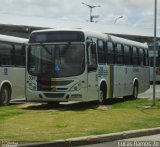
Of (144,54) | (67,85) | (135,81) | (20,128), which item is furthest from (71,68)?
(144,54)

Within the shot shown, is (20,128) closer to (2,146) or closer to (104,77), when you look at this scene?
(2,146)

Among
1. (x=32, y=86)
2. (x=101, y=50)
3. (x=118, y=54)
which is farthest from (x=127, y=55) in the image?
(x=32, y=86)

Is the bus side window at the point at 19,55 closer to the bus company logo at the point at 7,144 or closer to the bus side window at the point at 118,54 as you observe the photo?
the bus side window at the point at 118,54

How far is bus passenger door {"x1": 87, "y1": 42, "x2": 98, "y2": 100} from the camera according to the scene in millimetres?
21344

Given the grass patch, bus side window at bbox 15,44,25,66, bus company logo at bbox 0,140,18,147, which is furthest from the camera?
bus side window at bbox 15,44,25,66

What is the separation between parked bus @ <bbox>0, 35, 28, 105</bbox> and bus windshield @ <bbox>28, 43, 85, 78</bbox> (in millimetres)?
1634

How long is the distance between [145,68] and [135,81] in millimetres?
2424

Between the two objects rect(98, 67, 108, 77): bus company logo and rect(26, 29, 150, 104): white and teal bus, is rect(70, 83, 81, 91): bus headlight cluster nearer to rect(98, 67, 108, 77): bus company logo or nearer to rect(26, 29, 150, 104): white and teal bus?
rect(26, 29, 150, 104): white and teal bus

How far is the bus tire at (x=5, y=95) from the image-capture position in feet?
75.2

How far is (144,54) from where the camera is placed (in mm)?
31172

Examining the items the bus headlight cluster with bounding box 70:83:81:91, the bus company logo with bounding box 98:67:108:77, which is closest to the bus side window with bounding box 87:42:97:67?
the bus company logo with bounding box 98:67:108:77

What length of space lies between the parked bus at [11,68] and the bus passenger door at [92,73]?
12.1 ft

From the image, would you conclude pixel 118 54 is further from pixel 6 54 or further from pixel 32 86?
pixel 32 86

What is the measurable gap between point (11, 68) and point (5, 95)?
115 centimetres
